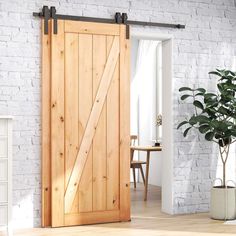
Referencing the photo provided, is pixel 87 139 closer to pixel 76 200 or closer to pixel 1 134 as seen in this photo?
pixel 76 200

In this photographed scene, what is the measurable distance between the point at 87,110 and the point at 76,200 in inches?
37.7

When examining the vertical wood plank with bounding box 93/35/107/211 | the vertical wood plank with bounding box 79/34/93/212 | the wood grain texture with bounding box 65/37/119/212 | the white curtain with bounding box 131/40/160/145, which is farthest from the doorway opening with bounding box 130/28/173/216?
the wood grain texture with bounding box 65/37/119/212

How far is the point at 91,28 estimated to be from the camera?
5477 millimetres

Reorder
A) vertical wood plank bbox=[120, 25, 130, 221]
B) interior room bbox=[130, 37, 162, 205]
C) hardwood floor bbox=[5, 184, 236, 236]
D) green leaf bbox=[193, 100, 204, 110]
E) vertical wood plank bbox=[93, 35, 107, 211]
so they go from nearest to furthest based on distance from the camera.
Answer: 1. hardwood floor bbox=[5, 184, 236, 236]
2. vertical wood plank bbox=[93, 35, 107, 211]
3. vertical wood plank bbox=[120, 25, 130, 221]
4. green leaf bbox=[193, 100, 204, 110]
5. interior room bbox=[130, 37, 162, 205]

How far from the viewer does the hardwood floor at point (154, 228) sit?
4957mm

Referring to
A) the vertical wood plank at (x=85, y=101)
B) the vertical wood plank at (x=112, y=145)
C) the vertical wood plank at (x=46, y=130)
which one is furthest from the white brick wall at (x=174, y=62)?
the vertical wood plank at (x=112, y=145)

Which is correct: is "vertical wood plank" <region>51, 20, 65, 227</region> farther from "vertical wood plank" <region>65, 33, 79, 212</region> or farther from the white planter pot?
the white planter pot

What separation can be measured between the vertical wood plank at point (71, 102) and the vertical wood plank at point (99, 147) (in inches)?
8.0

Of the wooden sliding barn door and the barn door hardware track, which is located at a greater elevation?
the barn door hardware track

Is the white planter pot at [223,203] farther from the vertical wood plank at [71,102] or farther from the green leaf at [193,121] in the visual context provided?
the vertical wood plank at [71,102]

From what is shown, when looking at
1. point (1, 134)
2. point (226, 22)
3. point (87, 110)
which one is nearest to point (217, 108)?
point (226, 22)

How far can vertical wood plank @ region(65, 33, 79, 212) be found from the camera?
5.36 meters

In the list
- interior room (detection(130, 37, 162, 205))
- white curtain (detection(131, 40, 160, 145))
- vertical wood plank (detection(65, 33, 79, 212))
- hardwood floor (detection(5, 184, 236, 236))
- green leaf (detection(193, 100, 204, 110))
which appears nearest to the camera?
hardwood floor (detection(5, 184, 236, 236))

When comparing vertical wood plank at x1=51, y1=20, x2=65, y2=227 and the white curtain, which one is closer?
vertical wood plank at x1=51, y1=20, x2=65, y2=227
